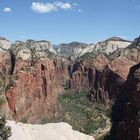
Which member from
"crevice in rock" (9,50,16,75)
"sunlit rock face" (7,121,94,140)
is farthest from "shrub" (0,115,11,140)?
"crevice in rock" (9,50,16,75)

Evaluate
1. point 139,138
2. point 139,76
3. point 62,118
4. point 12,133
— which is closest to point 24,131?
point 12,133

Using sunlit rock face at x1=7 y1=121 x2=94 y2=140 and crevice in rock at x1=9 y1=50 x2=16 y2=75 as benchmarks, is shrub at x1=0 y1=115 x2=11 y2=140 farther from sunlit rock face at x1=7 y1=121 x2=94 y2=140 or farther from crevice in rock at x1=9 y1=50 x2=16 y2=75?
crevice in rock at x1=9 y1=50 x2=16 y2=75

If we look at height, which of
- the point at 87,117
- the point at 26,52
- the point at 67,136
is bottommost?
the point at 87,117

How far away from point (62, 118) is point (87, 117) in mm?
15823

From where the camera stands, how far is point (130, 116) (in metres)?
134

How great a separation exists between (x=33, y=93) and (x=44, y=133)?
11219 cm

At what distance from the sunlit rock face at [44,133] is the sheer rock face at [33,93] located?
273ft

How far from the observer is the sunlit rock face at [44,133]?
61.0m

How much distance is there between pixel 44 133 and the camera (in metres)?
62.4

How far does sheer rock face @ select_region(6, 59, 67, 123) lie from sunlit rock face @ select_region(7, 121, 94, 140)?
83.3 metres

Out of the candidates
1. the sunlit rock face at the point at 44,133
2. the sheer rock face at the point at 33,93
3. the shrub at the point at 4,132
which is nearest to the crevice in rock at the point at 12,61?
the sheer rock face at the point at 33,93

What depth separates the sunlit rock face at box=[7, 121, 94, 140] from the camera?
6097 centimetres

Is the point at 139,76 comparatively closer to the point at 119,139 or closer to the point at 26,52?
the point at 119,139

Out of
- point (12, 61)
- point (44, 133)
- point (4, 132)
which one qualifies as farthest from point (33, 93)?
point (4, 132)
